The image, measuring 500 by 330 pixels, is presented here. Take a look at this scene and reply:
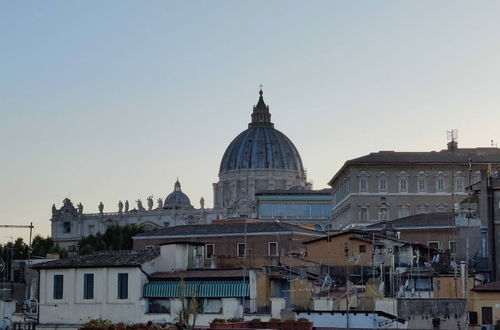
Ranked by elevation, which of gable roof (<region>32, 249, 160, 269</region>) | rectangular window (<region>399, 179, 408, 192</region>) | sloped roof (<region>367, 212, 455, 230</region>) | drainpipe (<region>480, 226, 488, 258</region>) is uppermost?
rectangular window (<region>399, 179, 408, 192</region>)

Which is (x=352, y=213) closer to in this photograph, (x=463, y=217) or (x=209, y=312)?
(x=463, y=217)

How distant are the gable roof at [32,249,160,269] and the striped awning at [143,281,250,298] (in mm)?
1063

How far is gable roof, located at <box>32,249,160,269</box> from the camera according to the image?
4416cm

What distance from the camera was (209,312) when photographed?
138 feet

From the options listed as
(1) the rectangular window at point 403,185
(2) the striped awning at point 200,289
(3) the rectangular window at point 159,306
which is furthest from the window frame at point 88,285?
(1) the rectangular window at point 403,185

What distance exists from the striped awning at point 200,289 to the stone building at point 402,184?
5978 cm

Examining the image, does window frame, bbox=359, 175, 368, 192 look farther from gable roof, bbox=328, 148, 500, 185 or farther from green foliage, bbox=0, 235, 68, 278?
green foliage, bbox=0, 235, 68, 278

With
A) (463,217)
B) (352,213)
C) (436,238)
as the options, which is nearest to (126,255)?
(463,217)

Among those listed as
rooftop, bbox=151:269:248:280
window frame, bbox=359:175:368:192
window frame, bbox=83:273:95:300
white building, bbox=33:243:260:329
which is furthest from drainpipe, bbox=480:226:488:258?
window frame, bbox=359:175:368:192

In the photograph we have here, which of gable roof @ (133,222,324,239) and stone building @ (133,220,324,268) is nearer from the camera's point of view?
stone building @ (133,220,324,268)

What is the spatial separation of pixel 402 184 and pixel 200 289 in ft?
205

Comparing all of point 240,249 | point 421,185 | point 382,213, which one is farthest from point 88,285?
point 421,185

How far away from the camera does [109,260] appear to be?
44.8 metres

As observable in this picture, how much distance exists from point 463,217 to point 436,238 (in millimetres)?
13320
